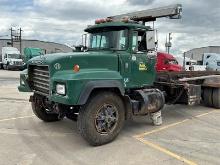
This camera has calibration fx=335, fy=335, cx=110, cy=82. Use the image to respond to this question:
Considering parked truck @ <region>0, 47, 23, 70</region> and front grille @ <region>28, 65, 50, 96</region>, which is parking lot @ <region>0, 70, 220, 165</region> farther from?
parked truck @ <region>0, 47, 23, 70</region>

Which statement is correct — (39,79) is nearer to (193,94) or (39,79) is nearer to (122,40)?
(122,40)

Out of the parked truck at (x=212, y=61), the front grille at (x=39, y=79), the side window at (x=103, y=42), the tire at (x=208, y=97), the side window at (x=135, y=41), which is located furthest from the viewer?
the parked truck at (x=212, y=61)

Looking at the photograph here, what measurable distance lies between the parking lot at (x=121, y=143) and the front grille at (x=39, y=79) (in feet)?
3.52

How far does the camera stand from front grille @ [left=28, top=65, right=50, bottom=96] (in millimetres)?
7281

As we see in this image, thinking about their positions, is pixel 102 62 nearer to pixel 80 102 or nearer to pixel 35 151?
pixel 80 102

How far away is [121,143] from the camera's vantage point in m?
7.21

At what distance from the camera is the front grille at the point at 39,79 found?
728cm

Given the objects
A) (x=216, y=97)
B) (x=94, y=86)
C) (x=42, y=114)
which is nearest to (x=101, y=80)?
(x=94, y=86)

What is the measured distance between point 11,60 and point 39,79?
37394mm

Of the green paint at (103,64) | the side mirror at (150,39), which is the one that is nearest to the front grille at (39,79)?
the green paint at (103,64)

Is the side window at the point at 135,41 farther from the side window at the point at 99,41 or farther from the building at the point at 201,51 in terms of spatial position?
the building at the point at 201,51

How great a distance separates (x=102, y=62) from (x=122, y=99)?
0.96m

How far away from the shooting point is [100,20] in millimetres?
8594

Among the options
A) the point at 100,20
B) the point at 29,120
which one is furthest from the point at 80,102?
the point at 29,120
